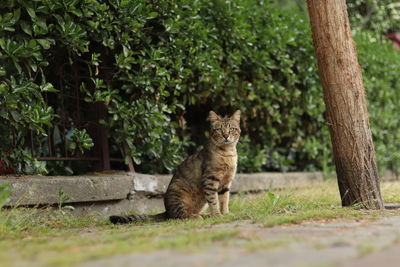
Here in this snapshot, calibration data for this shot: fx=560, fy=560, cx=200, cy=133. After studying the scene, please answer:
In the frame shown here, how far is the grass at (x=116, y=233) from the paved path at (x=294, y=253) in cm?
8

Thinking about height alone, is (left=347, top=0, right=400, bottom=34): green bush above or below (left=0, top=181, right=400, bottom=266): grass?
above

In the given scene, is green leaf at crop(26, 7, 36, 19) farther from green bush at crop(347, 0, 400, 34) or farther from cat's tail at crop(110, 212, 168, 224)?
green bush at crop(347, 0, 400, 34)

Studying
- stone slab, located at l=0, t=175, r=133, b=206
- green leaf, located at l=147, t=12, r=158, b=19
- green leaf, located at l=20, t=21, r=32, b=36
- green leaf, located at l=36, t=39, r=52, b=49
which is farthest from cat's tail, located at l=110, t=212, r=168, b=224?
green leaf, located at l=147, t=12, r=158, b=19

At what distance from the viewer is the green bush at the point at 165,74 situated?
539cm

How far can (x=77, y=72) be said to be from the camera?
6555mm

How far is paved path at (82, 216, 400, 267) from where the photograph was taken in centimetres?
277

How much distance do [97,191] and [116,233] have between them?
5.82ft

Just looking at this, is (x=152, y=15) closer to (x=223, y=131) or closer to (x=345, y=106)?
(x=223, y=131)

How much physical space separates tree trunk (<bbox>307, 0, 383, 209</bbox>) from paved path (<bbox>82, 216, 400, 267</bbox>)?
195cm

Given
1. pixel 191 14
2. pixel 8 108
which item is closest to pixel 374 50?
pixel 191 14

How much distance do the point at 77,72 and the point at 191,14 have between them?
5.13ft

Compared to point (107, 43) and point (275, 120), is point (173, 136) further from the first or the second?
point (275, 120)

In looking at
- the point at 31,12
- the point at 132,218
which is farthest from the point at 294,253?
the point at 31,12

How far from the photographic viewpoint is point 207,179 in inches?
234
